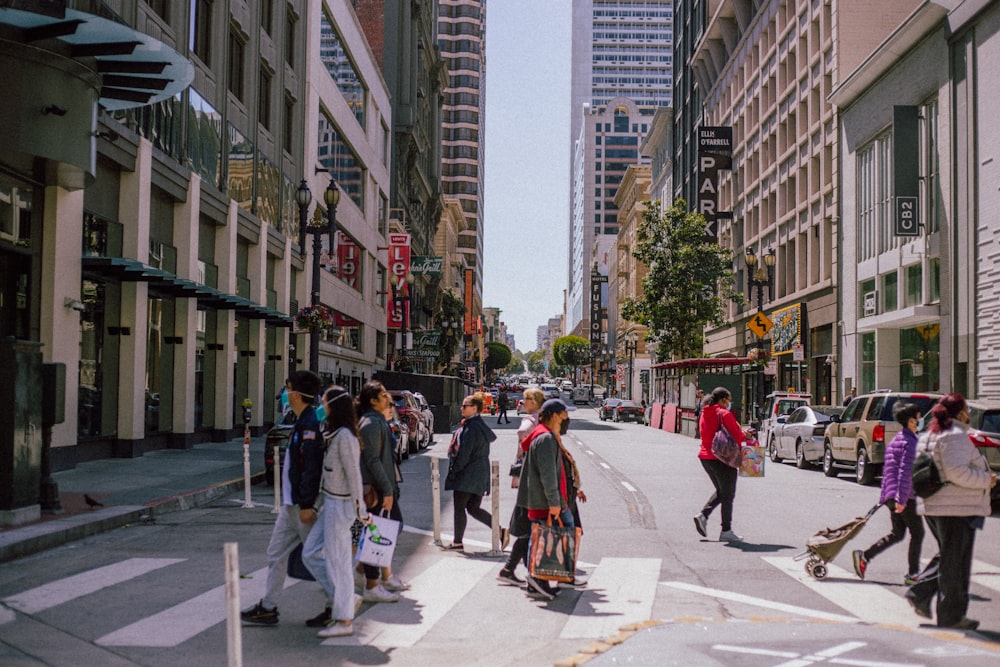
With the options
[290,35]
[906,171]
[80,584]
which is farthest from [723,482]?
[290,35]

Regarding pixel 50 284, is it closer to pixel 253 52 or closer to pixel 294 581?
pixel 294 581

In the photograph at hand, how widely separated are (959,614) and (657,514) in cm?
732

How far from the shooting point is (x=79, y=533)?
11.8m

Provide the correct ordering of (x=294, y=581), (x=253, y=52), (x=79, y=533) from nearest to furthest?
1. (x=294, y=581)
2. (x=79, y=533)
3. (x=253, y=52)

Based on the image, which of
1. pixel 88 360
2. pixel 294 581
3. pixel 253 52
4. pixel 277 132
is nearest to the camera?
pixel 294 581

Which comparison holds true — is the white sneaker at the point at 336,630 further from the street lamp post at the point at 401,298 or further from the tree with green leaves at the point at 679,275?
the tree with green leaves at the point at 679,275

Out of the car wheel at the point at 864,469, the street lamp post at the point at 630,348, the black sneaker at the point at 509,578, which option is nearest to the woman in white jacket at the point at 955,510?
the black sneaker at the point at 509,578

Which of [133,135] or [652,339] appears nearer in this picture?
[133,135]

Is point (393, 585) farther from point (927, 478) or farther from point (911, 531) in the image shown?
point (911, 531)

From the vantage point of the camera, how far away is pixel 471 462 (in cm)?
1100

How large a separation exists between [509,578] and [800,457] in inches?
663

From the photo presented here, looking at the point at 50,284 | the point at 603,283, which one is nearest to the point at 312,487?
the point at 50,284

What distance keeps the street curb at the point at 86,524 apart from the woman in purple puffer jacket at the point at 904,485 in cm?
834

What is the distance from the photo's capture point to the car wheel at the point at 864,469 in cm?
1945
